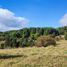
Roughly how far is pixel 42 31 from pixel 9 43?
65295 millimetres

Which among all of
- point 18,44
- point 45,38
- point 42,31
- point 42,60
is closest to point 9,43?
point 18,44

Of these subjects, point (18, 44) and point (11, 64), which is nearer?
point (11, 64)

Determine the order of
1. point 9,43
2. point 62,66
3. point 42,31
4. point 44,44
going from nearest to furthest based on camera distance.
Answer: point 62,66 < point 44,44 < point 9,43 < point 42,31

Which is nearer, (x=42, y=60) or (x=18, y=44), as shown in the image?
(x=42, y=60)

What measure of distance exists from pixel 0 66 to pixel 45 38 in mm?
37517

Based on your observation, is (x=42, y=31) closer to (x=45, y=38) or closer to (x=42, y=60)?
(x=45, y=38)

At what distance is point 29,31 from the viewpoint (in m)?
133

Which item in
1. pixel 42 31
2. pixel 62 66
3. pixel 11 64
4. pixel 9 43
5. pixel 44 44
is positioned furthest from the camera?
pixel 42 31

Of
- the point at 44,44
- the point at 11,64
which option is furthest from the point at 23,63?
the point at 44,44

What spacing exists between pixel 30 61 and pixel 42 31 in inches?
4320

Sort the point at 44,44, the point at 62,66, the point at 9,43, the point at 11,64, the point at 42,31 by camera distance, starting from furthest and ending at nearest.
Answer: the point at 42,31 < the point at 9,43 < the point at 44,44 < the point at 11,64 < the point at 62,66

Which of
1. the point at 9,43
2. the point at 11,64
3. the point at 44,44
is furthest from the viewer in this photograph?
the point at 9,43

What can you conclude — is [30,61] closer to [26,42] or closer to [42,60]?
[42,60]

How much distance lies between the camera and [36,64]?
18578 millimetres
